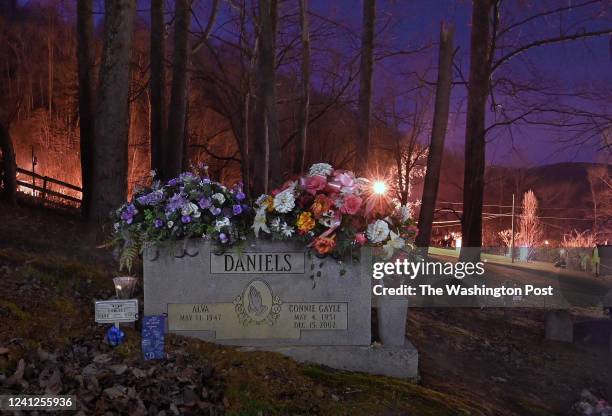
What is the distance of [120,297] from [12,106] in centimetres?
3569

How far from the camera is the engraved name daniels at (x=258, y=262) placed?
588 cm

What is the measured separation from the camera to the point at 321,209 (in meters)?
5.84

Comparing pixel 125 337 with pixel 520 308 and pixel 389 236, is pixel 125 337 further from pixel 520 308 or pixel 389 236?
pixel 520 308

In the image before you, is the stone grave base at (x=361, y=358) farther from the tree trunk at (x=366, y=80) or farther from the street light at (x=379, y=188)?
the tree trunk at (x=366, y=80)

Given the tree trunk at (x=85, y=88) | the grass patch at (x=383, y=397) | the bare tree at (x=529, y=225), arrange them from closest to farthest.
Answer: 1. the grass patch at (x=383, y=397)
2. the tree trunk at (x=85, y=88)
3. the bare tree at (x=529, y=225)

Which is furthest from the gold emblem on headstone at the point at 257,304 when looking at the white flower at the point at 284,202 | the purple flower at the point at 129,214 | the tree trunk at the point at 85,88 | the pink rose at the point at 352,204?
the tree trunk at the point at 85,88

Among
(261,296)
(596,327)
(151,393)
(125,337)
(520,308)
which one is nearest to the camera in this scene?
(151,393)

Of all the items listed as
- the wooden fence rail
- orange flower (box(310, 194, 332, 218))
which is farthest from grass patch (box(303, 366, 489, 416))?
the wooden fence rail

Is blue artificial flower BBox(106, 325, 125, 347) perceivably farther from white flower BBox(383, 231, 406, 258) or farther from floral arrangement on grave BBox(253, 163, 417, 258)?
white flower BBox(383, 231, 406, 258)

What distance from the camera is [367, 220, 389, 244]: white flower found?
5.84 meters

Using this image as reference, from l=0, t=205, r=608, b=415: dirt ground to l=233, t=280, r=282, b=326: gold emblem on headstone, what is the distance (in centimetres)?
36

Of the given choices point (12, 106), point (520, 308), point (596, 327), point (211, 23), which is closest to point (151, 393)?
point (596, 327)

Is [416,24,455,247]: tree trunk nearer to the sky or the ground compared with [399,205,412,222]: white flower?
nearer to the sky

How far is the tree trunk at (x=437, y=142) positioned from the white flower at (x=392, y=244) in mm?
6528
